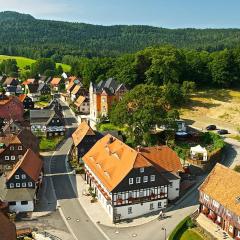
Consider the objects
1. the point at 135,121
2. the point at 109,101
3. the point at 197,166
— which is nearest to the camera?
the point at 197,166

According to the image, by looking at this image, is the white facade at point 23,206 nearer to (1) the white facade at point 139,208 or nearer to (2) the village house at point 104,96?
(1) the white facade at point 139,208

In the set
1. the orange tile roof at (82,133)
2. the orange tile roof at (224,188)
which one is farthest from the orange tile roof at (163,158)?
the orange tile roof at (82,133)

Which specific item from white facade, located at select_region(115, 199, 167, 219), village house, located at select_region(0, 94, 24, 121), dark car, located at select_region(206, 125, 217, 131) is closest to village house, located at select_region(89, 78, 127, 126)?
village house, located at select_region(0, 94, 24, 121)

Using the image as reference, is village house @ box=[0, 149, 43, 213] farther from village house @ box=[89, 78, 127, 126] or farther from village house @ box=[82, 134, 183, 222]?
village house @ box=[89, 78, 127, 126]

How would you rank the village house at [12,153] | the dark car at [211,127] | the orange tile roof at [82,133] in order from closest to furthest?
1. the village house at [12,153]
2. the orange tile roof at [82,133]
3. the dark car at [211,127]

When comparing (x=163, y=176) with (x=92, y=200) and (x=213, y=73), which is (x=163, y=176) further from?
(x=213, y=73)

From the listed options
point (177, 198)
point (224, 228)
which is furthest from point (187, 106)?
point (224, 228)

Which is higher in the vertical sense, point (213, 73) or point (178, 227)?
point (213, 73)
